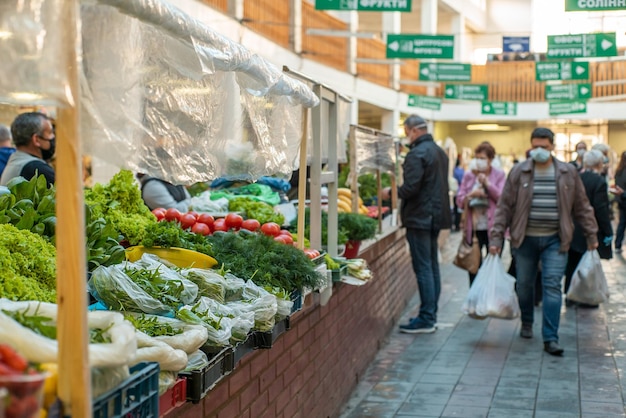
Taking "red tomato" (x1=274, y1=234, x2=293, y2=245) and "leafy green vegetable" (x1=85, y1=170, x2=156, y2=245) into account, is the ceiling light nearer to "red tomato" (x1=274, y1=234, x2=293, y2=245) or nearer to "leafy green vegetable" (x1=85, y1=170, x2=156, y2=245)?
"red tomato" (x1=274, y1=234, x2=293, y2=245)

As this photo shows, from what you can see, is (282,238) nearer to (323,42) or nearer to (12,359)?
(12,359)

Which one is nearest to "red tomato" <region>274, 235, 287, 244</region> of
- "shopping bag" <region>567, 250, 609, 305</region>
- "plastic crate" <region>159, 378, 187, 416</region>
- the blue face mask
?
"plastic crate" <region>159, 378, 187, 416</region>

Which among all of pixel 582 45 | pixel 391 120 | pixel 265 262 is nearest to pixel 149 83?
pixel 265 262

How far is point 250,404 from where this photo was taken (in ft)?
12.8

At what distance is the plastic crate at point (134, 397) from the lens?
2.23 metres

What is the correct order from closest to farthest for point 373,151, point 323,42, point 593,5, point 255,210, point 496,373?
point 496,373 < point 255,210 < point 373,151 < point 593,5 < point 323,42

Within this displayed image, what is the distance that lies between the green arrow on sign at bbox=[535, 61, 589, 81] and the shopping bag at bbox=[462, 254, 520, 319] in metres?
14.1

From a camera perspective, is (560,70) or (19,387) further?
(560,70)

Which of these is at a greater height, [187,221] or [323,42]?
[323,42]

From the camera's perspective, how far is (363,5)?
41.9 feet

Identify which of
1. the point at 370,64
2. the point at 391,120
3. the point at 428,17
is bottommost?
the point at 391,120

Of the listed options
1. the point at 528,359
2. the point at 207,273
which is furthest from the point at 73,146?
the point at 528,359

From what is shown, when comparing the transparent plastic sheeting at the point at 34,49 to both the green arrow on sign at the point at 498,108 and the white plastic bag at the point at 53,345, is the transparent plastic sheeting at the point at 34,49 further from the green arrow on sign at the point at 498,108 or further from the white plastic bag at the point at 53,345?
the green arrow on sign at the point at 498,108

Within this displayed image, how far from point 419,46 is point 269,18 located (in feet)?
9.23
